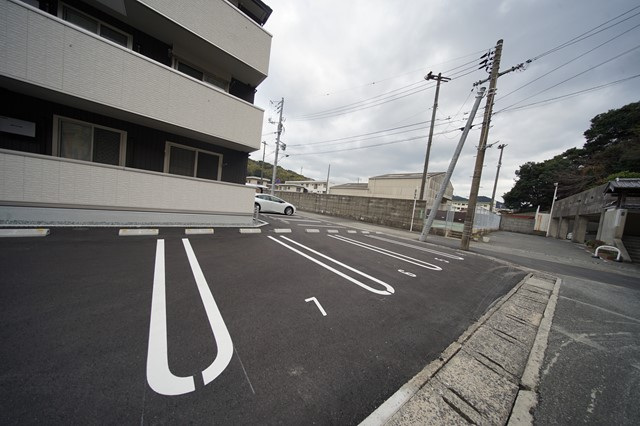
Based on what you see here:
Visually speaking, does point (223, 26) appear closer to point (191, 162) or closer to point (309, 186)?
point (191, 162)

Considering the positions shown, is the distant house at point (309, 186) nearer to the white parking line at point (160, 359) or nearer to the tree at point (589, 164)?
the tree at point (589, 164)

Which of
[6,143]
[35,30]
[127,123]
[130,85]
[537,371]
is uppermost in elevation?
[35,30]

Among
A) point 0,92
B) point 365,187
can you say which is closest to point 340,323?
point 0,92

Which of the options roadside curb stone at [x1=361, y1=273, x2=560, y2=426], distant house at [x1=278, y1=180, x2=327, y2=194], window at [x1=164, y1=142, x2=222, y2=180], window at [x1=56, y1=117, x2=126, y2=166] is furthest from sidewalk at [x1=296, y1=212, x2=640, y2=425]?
distant house at [x1=278, y1=180, x2=327, y2=194]

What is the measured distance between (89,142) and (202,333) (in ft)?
24.7

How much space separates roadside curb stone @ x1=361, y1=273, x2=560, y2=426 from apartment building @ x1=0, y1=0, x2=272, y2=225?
751 cm

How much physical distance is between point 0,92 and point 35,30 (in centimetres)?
186

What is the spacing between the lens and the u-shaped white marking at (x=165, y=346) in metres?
1.56

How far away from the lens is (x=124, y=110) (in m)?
5.61

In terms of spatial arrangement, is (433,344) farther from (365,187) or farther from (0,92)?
(365,187)

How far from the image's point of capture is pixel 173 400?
143cm

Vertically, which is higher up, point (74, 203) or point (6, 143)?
point (6, 143)

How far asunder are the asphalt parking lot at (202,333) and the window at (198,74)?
650 cm

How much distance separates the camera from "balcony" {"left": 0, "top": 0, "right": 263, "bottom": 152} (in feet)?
14.9
